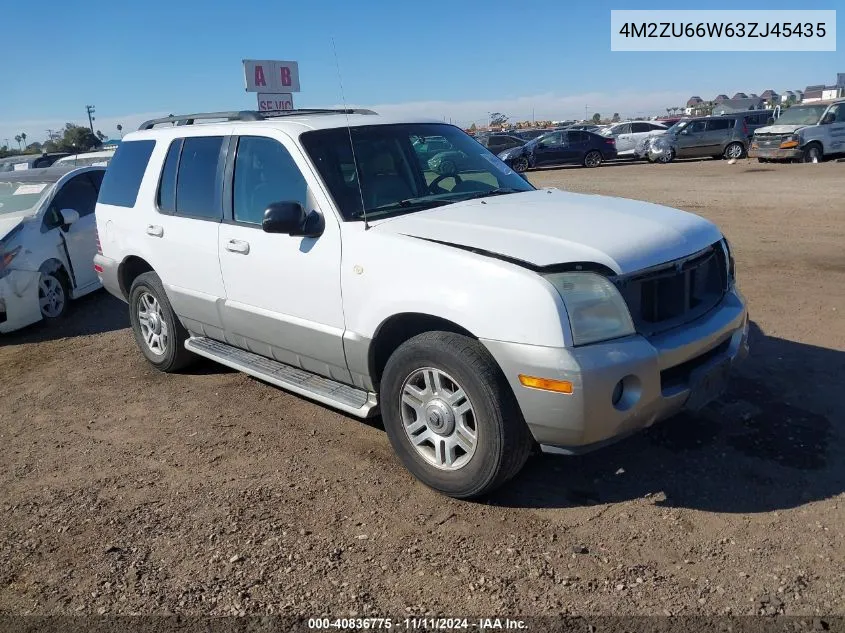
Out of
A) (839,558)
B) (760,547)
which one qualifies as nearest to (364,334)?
(760,547)

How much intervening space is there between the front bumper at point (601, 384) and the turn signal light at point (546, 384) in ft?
0.06

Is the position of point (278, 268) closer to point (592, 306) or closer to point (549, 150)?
point (592, 306)

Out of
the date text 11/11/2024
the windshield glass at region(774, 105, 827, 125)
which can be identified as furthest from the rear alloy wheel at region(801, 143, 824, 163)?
the date text 11/11/2024

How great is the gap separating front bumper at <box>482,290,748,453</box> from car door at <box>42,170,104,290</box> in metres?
6.46

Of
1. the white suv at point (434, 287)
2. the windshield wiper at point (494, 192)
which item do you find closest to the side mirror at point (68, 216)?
the white suv at point (434, 287)

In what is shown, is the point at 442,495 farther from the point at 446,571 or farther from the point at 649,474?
the point at 649,474

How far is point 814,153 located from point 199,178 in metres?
22.1

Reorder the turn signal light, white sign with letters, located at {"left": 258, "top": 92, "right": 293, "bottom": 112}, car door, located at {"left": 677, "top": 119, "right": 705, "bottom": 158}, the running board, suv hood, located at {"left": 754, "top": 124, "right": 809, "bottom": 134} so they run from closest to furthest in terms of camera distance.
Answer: the turn signal light → the running board → white sign with letters, located at {"left": 258, "top": 92, "right": 293, "bottom": 112} → suv hood, located at {"left": 754, "top": 124, "right": 809, "bottom": 134} → car door, located at {"left": 677, "top": 119, "right": 705, "bottom": 158}

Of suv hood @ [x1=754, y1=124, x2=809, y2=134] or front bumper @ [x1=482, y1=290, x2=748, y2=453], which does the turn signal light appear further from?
suv hood @ [x1=754, y1=124, x2=809, y2=134]

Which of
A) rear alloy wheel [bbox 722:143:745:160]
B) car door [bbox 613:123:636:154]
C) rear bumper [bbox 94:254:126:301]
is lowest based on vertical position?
rear alloy wheel [bbox 722:143:745:160]

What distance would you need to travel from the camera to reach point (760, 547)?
10.4 ft

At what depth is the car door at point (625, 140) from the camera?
99.3 ft

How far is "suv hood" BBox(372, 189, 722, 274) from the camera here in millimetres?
3373

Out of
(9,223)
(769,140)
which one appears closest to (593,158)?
(769,140)
